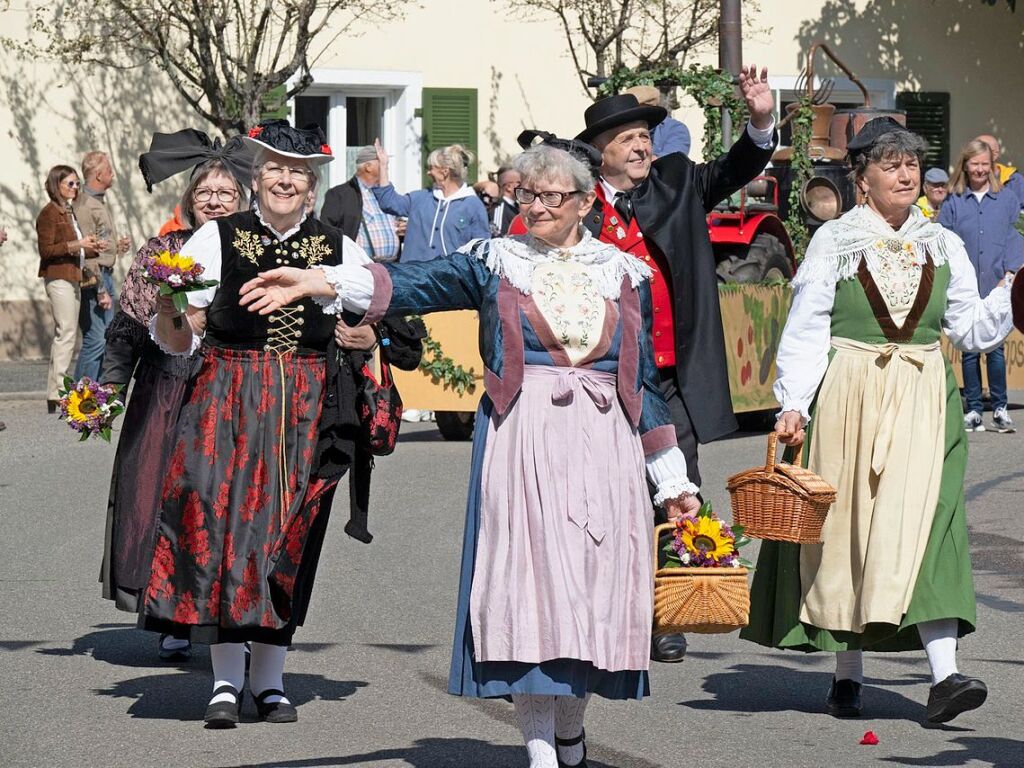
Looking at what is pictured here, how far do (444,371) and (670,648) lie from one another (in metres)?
6.28

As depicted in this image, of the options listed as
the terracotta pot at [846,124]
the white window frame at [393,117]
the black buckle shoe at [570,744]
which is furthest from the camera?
the white window frame at [393,117]

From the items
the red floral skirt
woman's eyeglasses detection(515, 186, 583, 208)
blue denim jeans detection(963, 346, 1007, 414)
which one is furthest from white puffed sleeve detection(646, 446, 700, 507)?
blue denim jeans detection(963, 346, 1007, 414)

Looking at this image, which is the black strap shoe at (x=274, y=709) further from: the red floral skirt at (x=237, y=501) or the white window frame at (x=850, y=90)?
the white window frame at (x=850, y=90)

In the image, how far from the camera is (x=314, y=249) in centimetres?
617

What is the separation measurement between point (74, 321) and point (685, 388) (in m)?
9.47

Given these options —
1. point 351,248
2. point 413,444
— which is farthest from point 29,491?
point 351,248

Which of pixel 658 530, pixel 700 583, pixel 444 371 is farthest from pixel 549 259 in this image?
pixel 444 371

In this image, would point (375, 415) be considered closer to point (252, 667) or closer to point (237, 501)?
point (237, 501)

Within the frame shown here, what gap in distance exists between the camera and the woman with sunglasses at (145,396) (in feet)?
23.0

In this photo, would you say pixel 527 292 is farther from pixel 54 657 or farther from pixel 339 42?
pixel 339 42

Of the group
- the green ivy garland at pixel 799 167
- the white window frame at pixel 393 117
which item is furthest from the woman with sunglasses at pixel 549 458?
the white window frame at pixel 393 117

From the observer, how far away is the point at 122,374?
7.14 meters

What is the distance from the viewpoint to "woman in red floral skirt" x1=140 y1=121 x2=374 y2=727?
611cm

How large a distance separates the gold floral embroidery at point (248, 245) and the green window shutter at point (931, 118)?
18.4 m
